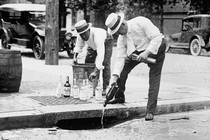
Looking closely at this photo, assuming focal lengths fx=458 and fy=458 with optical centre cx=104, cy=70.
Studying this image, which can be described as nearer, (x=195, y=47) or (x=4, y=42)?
(x=4, y=42)

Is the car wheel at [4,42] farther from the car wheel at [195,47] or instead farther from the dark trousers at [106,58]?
the dark trousers at [106,58]

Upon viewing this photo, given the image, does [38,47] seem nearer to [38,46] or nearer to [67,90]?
[38,46]

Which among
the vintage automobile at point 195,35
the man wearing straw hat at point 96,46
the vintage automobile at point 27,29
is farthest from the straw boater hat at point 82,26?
the vintage automobile at point 195,35

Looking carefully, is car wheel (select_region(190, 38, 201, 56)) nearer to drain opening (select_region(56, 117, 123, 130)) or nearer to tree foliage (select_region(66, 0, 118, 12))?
tree foliage (select_region(66, 0, 118, 12))

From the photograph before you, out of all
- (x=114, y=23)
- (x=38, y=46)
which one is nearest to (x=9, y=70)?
(x=114, y=23)

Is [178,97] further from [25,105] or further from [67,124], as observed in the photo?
[25,105]

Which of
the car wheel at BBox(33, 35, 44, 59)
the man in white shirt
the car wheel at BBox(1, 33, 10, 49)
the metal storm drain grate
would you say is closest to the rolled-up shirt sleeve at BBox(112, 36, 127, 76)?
the man in white shirt

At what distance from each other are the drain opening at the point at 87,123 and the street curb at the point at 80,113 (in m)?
0.14

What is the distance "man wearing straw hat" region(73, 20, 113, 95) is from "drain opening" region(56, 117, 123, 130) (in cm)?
84

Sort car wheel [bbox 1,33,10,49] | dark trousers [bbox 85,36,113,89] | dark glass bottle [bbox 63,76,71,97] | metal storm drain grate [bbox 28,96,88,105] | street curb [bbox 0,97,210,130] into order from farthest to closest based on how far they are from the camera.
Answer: car wheel [bbox 1,33,10,49] < dark trousers [bbox 85,36,113,89] < dark glass bottle [bbox 63,76,71,97] < metal storm drain grate [bbox 28,96,88,105] < street curb [bbox 0,97,210,130]

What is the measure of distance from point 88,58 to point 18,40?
31.1ft

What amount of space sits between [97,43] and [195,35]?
12.7 meters

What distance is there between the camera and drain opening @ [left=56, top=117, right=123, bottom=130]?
7.03 meters

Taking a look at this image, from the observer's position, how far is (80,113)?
272 inches
